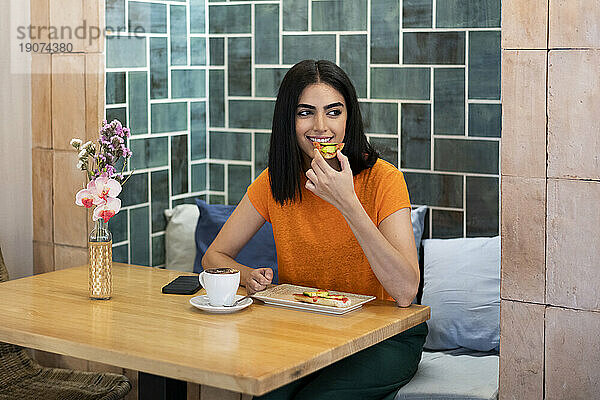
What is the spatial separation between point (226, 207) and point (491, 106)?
3.64 ft

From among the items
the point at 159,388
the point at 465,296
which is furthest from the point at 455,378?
the point at 159,388

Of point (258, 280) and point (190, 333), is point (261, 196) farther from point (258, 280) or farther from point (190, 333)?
point (190, 333)

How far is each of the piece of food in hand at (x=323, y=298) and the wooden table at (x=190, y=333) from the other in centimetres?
4

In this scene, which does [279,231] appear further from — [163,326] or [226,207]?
[226,207]

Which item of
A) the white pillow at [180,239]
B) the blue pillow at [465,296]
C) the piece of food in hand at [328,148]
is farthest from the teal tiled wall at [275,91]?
the piece of food in hand at [328,148]

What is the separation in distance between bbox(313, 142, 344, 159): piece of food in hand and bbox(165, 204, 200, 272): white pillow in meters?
1.24

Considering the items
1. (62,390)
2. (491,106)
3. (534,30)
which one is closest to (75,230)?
(62,390)

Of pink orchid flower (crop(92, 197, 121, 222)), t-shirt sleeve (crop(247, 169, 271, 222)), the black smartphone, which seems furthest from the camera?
t-shirt sleeve (crop(247, 169, 271, 222))

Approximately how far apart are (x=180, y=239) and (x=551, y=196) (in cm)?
177

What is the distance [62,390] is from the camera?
2641mm

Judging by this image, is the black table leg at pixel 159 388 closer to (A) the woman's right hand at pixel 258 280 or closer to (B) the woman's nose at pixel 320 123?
(A) the woman's right hand at pixel 258 280

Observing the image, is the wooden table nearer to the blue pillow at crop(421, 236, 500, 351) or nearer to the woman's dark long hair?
the woman's dark long hair

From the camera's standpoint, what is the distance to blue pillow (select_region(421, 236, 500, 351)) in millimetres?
2764

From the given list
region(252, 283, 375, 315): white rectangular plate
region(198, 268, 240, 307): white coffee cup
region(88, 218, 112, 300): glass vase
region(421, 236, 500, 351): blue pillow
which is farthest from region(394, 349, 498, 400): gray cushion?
region(88, 218, 112, 300): glass vase
